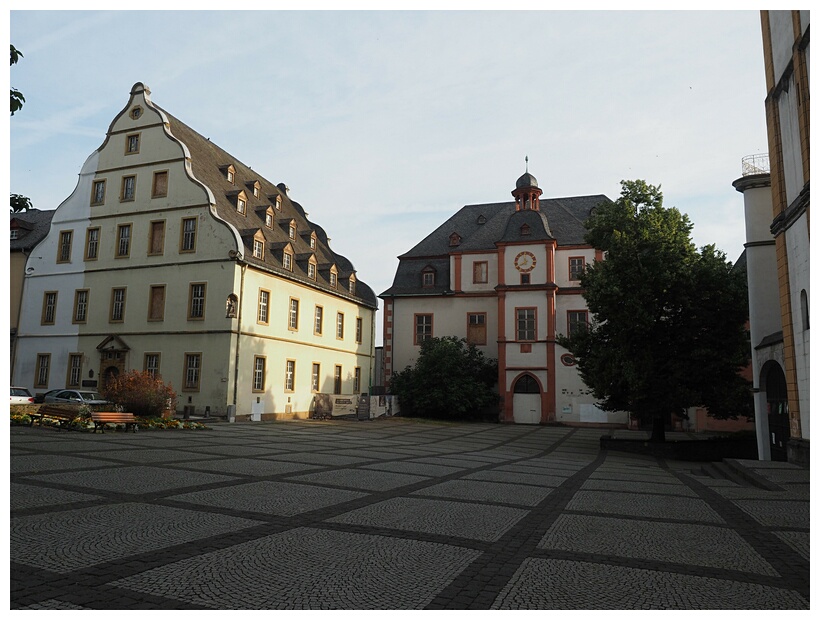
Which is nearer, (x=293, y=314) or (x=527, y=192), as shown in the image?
(x=293, y=314)

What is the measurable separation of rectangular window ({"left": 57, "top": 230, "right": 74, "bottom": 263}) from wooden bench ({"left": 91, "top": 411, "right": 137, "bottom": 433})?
17548 millimetres

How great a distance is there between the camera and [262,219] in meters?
35.6

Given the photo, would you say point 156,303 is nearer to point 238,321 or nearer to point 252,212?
point 238,321

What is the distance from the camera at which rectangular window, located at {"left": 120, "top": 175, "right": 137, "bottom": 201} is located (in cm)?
3278

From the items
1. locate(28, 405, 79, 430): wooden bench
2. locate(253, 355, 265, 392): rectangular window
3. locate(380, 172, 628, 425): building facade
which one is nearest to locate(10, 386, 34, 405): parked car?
locate(28, 405, 79, 430): wooden bench

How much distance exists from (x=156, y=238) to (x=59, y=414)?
14180 millimetres

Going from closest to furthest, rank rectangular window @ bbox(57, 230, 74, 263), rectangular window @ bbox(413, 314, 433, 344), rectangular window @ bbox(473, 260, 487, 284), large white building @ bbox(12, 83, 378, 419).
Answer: large white building @ bbox(12, 83, 378, 419), rectangular window @ bbox(57, 230, 74, 263), rectangular window @ bbox(473, 260, 487, 284), rectangular window @ bbox(413, 314, 433, 344)

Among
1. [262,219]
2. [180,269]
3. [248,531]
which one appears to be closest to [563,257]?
[262,219]

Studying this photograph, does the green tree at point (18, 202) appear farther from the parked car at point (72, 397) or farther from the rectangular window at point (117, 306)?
the rectangular window at point (117, 306)

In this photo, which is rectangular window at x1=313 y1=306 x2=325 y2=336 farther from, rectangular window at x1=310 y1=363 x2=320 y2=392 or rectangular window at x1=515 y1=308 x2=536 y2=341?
rectangular window at x1=515 y1=308 x2=536 y2=341

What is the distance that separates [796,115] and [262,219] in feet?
88.6

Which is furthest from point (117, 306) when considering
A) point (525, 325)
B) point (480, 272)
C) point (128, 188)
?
point (525, 325)

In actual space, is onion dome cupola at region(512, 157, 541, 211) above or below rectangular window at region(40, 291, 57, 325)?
above

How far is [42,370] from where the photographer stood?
33062mm
